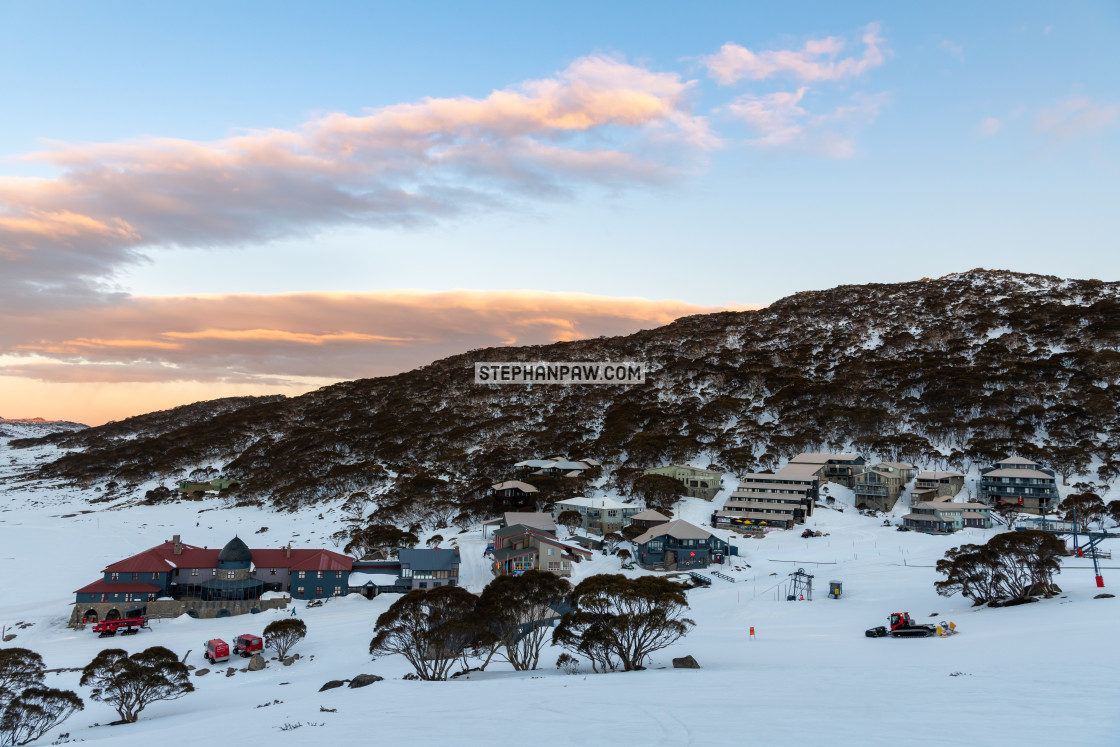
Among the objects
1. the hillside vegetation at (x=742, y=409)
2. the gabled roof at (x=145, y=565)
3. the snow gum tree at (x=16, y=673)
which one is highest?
the hillside vegetation at (x=742, y=409)

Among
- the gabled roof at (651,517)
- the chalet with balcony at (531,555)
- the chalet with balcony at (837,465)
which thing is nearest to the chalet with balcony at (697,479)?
the chalet with balcony at (837,465)

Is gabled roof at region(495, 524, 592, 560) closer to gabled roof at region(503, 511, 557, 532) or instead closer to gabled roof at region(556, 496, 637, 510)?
gabled roof at region(503, 511, 557, 532)

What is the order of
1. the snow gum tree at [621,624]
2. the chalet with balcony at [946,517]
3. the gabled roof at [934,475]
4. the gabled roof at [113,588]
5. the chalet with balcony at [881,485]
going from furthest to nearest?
the gabled roof at [934,475]
the chalet with balcony at [881,485]
the chalet with balcony at [946,517]
the gabled roof at [113,588]
the snow gum tree at [621,624]

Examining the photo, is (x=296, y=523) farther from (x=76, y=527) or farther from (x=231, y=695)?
(x=231, y=695)

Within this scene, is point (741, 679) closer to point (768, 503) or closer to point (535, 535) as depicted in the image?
point (535, 535)

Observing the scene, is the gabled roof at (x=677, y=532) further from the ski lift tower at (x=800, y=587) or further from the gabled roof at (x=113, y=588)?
the gabled roof at (x=113, y=588)

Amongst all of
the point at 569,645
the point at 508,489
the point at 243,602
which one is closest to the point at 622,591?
the point at 569,645
